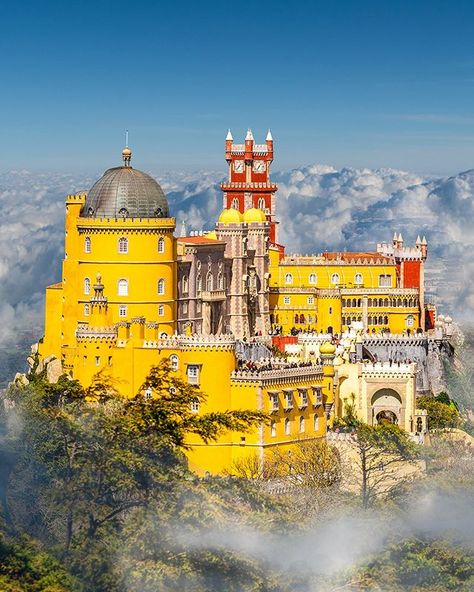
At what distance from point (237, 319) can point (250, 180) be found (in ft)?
88.6

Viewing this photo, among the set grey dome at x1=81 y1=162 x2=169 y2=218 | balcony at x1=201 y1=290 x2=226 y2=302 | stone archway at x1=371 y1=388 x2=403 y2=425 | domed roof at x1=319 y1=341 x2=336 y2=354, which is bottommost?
stone archway at x1=371 y1=388 x2=403 y2=425

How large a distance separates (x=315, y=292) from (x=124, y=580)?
66.9m

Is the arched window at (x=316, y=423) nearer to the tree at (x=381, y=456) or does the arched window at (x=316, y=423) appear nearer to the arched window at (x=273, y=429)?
the tree at (x=381, y=456)

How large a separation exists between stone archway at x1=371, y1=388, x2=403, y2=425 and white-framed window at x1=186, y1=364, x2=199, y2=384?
45.0 ft

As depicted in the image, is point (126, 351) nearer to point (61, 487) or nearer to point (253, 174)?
point (61, 487)

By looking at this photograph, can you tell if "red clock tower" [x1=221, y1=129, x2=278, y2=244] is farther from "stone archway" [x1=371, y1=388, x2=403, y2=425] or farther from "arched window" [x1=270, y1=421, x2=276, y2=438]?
"arched window" [x1=270, y1=421, x2=276, y2=438]

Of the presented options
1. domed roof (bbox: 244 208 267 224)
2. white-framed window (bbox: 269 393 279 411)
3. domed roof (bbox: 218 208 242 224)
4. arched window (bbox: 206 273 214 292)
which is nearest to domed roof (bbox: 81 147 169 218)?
arched window (bbox: 206 273 214 292)

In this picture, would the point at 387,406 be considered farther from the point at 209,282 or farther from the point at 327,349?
the point at 209,282

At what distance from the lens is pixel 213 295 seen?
113m

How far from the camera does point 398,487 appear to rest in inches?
3145

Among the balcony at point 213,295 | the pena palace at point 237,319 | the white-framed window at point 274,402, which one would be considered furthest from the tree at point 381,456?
the balcony at point 213,295

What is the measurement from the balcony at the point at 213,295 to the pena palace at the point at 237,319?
0.19 meters

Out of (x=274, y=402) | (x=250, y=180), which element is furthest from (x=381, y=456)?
(x=250, y=180)

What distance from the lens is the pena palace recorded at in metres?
90.5
